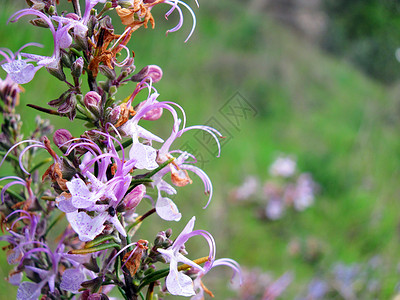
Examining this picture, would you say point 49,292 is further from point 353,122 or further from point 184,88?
point 353,122

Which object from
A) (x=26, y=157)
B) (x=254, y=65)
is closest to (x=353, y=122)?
(x=254, y=65)

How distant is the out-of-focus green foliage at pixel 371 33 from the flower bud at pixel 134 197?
3.49 meters

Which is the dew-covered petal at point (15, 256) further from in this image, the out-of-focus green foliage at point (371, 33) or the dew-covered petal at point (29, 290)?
the out-of-focus green foliage at point (371, 33)

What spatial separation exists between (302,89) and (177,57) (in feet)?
6.54

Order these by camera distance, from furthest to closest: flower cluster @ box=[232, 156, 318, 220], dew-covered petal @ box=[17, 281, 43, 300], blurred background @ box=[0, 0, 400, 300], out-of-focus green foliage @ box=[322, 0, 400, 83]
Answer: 1. out-of-focus green foliage @ box=[322, 0, 400, 83]
2. flower cluster @ box=[232, 156, 318, 220]
3. blurred background @ box=[0, 0, 400, 300]
4. dew-covered petal @ box=[17, 281, 43, 300]

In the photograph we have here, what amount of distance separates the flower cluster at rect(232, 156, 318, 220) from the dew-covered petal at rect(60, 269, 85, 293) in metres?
2.26

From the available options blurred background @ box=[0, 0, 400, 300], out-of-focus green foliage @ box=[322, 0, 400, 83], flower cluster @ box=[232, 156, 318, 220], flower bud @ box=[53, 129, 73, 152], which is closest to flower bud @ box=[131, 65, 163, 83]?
flower bud @ box=[53, 129, 73, 152]

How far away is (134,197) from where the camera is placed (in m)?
0.42

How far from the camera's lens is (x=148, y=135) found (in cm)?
45

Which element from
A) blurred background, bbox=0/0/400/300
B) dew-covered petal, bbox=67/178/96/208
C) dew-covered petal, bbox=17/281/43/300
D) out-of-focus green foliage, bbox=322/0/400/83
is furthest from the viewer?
out-of-focus green foliage, bbox=322/0/400/83

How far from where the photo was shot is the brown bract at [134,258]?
41cm

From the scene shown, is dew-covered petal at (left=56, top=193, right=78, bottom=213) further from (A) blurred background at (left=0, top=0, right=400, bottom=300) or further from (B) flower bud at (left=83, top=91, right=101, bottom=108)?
(A) blurred background at (left=0, top=0, right=400, bottom=300)

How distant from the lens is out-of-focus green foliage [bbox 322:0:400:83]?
3695mm

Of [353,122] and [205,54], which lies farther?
[353,122]
